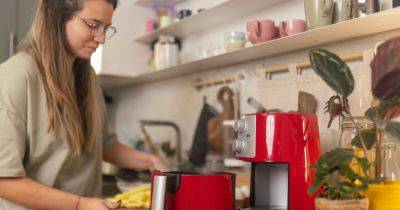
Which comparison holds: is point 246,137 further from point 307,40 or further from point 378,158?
point 307,40

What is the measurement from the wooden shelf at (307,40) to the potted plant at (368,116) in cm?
36

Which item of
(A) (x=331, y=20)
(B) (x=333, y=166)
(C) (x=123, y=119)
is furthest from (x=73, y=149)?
(C) (x=123, y=119)

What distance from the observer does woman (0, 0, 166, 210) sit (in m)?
1.09

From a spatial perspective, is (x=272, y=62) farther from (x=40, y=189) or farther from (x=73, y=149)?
(x=40, y=189)

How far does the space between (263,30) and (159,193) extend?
0.84 m

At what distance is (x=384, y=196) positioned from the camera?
0.89 meters

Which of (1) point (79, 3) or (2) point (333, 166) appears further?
(1) point (79, 3)

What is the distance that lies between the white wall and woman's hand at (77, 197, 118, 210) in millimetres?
751

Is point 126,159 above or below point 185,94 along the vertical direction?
below

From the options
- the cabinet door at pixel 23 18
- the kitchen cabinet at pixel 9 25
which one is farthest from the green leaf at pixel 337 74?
the kitchen cabinet at pixel 9 25

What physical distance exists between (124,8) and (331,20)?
1.42 metres

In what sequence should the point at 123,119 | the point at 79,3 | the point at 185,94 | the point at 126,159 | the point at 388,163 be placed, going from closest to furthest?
the point at 388,163
the point at 79,3
the point at 126,159
the point at 185,94
the point at 123,119

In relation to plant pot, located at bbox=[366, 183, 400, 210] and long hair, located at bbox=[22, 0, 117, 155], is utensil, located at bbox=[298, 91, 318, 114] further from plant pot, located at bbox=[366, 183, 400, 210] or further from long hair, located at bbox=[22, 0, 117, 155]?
long hair, located at bbox=[22, 0, 117, 155]

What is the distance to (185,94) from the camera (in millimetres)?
2316
